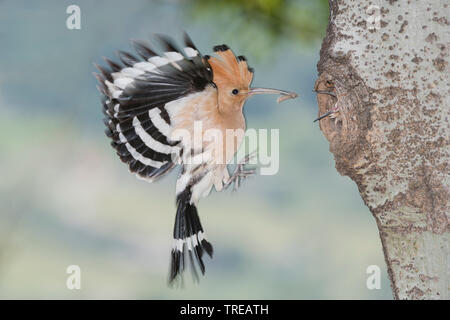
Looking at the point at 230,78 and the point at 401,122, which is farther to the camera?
the point at 230,78

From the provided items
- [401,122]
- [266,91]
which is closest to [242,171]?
[266,91]

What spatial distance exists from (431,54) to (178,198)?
1.63 feet

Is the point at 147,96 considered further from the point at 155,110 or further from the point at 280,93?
the point at 280,93

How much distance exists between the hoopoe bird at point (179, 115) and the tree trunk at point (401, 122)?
0.14 m

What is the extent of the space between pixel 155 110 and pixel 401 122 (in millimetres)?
410

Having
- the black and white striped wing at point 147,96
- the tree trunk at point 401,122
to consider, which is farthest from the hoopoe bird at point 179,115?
the tree trunk at point 401,122

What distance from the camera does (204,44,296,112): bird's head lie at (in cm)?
96

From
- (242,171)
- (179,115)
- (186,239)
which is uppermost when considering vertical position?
(179,115)

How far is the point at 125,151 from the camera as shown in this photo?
Answer: 3.23ft

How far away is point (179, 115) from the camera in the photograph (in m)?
0.95

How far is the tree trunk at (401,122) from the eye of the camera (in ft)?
2.68

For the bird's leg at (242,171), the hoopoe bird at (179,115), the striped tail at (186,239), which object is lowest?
the striped tail at (186,239)

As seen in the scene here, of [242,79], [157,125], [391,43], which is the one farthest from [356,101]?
[157,125]

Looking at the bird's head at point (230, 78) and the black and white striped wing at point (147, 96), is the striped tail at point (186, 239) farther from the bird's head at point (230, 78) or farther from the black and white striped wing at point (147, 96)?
the bird's head at point (230, 78)
